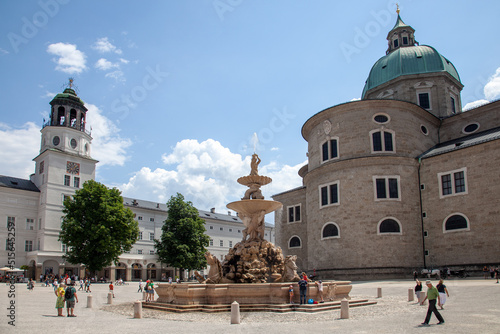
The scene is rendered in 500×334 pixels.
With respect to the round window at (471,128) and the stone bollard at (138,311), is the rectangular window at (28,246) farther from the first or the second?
the round window at (471,128)

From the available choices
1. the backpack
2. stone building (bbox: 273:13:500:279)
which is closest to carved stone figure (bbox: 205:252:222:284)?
the backpack

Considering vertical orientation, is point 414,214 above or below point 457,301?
above

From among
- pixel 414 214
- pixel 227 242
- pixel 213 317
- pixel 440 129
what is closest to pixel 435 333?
pixel 213 317

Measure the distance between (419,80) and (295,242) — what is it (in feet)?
70.0

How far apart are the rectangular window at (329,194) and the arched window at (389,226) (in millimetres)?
4083

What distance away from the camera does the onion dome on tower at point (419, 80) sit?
137 feet

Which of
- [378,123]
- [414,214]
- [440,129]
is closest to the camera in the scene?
[414,214]

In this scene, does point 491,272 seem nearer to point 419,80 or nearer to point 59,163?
point 419,80

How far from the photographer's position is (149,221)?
63531mm

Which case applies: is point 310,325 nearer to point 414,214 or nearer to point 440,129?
point 414,214

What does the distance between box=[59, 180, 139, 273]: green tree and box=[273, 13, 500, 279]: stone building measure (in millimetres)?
19384

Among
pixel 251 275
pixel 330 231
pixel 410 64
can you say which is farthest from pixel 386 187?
pixel 251 275

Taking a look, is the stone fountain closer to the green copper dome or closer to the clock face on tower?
the green copper dome

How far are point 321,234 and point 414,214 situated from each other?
25.4 ft
